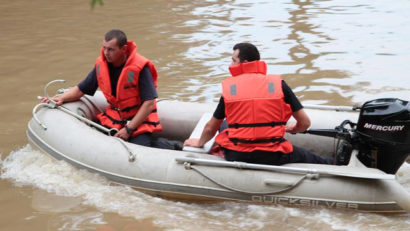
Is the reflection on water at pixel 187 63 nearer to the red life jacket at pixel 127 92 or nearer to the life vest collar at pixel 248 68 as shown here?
the red life jacket at pixel 127 92

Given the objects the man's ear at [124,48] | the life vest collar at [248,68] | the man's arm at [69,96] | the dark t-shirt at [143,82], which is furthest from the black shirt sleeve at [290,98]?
the man's arm at [69,96]

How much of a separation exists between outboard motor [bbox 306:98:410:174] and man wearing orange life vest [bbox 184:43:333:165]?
39 cm

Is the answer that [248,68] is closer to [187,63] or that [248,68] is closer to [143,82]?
[143,82]

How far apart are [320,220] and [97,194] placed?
160 centimetres

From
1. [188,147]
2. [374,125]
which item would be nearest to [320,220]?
[374,125]

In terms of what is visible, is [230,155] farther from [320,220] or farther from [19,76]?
[19,76]

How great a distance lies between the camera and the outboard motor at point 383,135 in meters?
3.53

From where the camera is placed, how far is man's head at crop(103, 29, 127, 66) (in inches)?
161

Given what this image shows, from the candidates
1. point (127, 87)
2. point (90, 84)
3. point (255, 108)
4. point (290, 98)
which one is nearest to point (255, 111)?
point (255, 108)

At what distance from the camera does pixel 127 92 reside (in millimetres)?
4246

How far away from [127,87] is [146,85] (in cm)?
15

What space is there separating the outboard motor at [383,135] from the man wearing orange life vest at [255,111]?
0.39 metres

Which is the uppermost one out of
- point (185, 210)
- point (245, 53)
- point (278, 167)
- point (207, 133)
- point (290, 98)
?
point (245, 53)

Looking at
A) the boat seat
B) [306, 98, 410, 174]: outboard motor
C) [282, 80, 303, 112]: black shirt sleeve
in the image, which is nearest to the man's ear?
the boat seat
